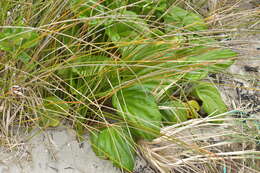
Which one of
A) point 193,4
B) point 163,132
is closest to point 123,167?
point 163,132

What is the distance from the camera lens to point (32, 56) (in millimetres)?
1272

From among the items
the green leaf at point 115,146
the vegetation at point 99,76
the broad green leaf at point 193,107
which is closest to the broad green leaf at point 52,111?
the vegetation at point 99,76

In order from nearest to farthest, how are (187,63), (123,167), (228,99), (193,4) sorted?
1. (123,167)
2. (187,63)
3. (228,99)
4. (193,4)

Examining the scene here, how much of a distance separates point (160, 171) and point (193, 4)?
881 mm

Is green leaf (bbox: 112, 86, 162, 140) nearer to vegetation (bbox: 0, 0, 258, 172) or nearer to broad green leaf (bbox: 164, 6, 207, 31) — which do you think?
vegetation (bbox: 0, 0, 258, 172)

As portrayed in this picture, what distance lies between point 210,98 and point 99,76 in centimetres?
45

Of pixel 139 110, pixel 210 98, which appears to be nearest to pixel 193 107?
pixel 210 98

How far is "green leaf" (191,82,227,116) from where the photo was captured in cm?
134

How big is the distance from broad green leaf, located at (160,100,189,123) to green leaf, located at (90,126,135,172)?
0.62 feet

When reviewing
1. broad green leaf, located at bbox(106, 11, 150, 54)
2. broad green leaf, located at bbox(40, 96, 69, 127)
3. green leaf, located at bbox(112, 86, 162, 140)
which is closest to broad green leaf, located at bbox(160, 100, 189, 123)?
green leaf, located at bbox(112, 86, 162, 140)

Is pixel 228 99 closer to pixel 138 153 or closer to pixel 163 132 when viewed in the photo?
pixel 163 132

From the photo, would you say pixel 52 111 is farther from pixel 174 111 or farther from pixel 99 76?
pixel 174 111

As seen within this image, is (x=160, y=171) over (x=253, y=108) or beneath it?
beneath

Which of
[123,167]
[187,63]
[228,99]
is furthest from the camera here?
[228,99]
